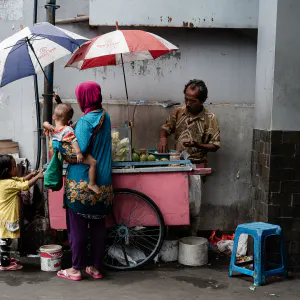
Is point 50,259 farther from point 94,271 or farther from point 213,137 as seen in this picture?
point 213,137

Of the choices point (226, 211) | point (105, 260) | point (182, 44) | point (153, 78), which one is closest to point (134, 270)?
point (105, 260)

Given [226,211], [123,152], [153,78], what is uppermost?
[153,78]

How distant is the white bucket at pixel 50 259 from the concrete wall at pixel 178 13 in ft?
9.49

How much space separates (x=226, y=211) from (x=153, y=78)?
82.8 inches

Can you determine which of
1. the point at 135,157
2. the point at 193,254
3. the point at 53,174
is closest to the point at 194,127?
the point at 135,157

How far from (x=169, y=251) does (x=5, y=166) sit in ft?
7.06

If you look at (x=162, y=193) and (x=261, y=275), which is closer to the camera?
(x=261, y=275)

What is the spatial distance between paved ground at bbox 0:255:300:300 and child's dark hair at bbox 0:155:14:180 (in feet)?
3.55

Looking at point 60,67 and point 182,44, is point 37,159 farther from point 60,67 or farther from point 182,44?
point 182,44

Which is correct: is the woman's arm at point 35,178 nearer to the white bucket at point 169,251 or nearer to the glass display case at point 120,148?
the glass display case at point 120,148

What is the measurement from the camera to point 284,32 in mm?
5605

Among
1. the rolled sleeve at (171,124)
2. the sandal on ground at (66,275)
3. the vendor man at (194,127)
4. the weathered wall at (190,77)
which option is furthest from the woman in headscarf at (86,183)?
the weathered wall at (190,77)

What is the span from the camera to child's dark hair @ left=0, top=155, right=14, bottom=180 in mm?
5559

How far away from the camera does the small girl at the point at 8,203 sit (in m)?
5.54
